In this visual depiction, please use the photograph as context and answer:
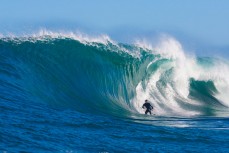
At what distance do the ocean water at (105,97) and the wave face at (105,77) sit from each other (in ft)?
0.13

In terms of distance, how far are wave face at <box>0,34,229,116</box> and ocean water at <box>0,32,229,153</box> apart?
40 mm

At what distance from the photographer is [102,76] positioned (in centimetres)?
1788

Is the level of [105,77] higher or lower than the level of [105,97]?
higher

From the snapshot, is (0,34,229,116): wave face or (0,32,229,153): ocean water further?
(0,34,229,116): wave face

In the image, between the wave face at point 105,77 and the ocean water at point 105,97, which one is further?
the wave face at point 105,77

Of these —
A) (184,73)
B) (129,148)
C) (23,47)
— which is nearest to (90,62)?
(23,47)

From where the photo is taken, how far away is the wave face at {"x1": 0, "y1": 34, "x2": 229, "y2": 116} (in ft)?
45.2

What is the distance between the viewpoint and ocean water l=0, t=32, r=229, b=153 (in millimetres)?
8977

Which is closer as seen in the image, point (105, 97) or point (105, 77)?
point (105, 97)

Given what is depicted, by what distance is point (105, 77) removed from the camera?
Answer: 17953 millimetres

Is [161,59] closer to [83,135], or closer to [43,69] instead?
[43,69]

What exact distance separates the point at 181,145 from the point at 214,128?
2.76 m

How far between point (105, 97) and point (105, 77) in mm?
1753

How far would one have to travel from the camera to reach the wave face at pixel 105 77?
1377cm
